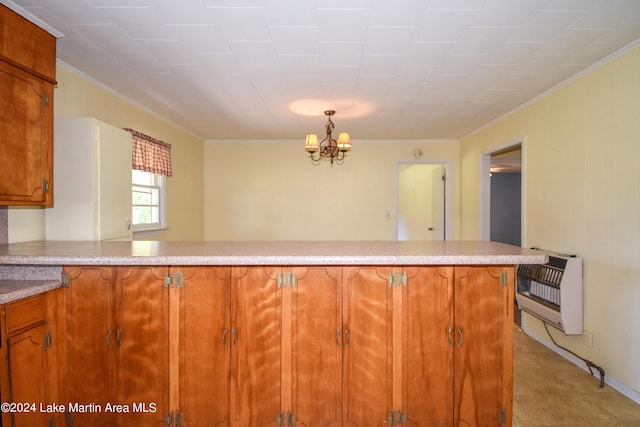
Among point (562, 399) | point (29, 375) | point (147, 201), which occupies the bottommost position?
point (562, 399)

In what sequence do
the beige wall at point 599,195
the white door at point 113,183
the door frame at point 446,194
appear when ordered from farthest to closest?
the door frame at point 446,194 < the white door at point 113,183 < the beige wall at point 599,195

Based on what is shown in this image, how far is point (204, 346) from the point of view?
1.67 m

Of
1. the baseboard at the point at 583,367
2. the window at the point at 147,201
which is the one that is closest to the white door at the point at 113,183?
the window at the point at 147,201

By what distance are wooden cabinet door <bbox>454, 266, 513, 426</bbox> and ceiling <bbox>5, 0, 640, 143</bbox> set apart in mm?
1510

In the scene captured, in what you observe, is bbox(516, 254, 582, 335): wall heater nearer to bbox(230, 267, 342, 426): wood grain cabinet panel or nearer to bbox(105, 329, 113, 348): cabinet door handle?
bbox(230, 267, 342, 426): wood grain cabinet panel

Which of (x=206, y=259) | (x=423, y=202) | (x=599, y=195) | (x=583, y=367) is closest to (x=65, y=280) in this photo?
(x=206, y=259)

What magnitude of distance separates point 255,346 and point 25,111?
6.43 feet

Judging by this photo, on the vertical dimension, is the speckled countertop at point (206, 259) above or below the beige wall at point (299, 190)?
below

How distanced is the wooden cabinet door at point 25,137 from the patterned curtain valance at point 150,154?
100cm

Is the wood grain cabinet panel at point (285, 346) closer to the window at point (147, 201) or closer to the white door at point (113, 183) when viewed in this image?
the white door at point (113, 183)

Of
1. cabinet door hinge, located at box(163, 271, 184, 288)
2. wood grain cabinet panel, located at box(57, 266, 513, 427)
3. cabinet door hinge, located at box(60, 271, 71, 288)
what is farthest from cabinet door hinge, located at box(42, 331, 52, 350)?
cabinet door hinge, located at box(163, 271, 184, 288)

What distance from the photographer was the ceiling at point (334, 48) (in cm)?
179

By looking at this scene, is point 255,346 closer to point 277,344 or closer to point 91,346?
point 277,344

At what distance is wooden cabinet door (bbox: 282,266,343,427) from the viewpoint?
167cm
